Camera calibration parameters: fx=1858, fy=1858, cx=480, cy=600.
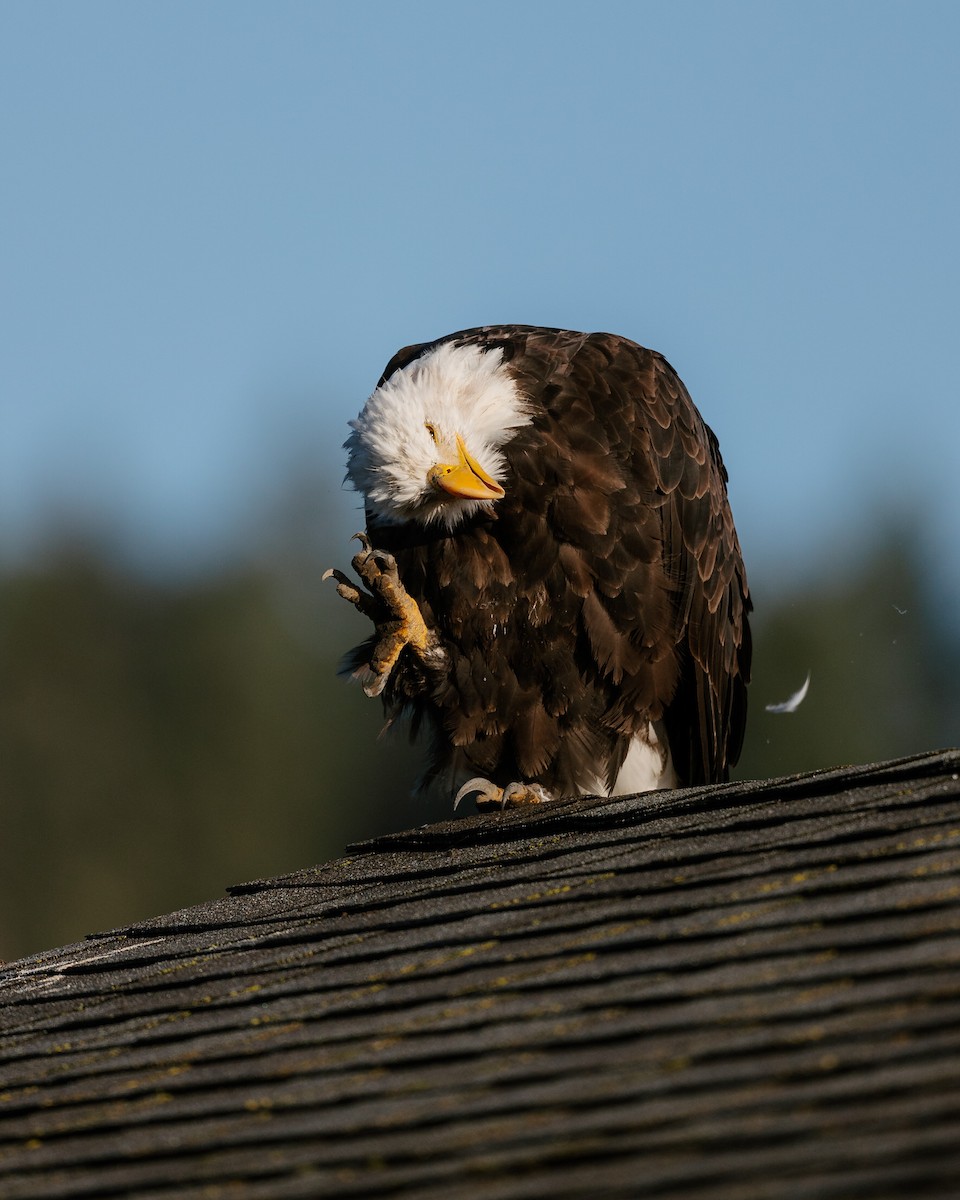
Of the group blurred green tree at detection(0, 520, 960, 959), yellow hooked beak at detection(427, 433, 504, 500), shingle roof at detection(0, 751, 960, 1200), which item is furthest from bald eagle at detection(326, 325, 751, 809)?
blurred green tree at detection(0, 520, 960, 959)

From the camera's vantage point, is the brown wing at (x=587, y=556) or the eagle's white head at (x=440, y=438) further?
the brown wing at (x=587, y=556)

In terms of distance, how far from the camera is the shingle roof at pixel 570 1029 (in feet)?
7.57

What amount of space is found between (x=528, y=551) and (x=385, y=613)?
49cm

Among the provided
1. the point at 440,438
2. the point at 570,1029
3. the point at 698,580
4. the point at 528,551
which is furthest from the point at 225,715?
the point at 570,1029

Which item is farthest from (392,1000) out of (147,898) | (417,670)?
(147,898)

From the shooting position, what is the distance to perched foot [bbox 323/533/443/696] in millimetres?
5582

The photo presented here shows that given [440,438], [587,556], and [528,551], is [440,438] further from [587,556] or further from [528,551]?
[587,556]

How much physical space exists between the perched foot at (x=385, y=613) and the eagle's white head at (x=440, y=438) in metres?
0.19

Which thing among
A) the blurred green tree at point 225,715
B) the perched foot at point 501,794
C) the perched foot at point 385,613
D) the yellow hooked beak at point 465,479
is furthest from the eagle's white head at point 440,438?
the blurred green tree at point 225,715

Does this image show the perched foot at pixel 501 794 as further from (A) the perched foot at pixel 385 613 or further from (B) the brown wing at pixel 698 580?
(B) the brown wing at pixel 698 580

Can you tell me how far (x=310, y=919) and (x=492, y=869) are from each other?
0.43 metres

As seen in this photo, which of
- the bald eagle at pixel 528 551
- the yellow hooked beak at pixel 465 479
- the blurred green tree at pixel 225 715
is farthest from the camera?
the blurred green tree at pixel 225 715

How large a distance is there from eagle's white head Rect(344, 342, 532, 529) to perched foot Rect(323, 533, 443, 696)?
0.64ft

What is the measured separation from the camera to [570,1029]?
2779 mm
